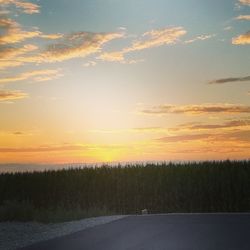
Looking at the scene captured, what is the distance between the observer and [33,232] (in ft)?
56.7

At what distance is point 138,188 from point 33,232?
1491 cm

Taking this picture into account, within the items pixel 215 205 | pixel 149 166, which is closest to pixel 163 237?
pixel 215 205

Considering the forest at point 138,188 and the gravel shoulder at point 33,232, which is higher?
the forest at point 138,188

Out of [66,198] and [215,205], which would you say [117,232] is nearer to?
[215,205]

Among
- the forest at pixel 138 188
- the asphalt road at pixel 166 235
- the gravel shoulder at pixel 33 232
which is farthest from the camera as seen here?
the forest at pixel 138 188

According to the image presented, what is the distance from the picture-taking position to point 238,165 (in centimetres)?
3012

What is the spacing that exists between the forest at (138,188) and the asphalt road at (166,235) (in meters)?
10.8

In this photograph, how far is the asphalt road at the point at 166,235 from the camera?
12672 mm

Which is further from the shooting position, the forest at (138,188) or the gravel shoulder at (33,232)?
the forest at (138,188)

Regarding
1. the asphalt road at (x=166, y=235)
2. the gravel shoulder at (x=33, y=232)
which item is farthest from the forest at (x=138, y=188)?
the asphalt road at (x=166, y=235)

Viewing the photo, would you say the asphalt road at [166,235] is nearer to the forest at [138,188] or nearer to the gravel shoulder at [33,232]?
the gravel shoulder at [33,232]

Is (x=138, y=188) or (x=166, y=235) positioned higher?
(x=138, y=188)

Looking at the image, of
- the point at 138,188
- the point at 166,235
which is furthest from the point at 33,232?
the point at 138,188

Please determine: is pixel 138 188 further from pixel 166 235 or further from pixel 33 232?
pixel 166 235
